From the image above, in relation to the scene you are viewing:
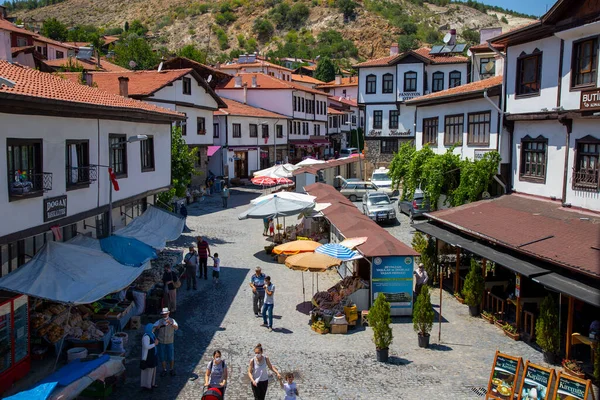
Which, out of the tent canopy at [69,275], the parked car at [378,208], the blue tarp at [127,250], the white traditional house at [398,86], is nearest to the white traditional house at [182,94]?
the parked car at [378,208]

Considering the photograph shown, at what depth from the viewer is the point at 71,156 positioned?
53.4ft

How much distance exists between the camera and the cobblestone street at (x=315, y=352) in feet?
40.9

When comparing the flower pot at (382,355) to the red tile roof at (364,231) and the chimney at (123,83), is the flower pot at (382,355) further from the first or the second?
the chimney at (123,83)

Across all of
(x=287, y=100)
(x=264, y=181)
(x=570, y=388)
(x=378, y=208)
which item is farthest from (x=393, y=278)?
(x=287, y=100)

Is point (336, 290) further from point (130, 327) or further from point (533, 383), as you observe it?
point (533, 383)

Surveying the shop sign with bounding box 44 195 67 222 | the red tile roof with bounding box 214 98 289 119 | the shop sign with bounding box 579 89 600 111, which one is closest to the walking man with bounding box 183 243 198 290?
the shop sign with bounding box 44 195 67 222

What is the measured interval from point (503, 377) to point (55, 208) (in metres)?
11.2

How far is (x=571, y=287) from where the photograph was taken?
12.7 metres

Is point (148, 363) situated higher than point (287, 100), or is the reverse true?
point (287, 100)

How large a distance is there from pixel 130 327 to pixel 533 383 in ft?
34.5

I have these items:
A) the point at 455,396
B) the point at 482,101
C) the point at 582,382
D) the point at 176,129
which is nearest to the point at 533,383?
the point at 582,382

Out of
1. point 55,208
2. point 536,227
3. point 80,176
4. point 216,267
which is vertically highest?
point 80,176

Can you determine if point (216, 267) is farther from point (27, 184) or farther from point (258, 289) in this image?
point (27, 184)

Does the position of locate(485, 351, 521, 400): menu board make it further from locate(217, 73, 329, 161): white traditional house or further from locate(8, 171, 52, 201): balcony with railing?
locate(217, 73, 329, 161): white traditional house
